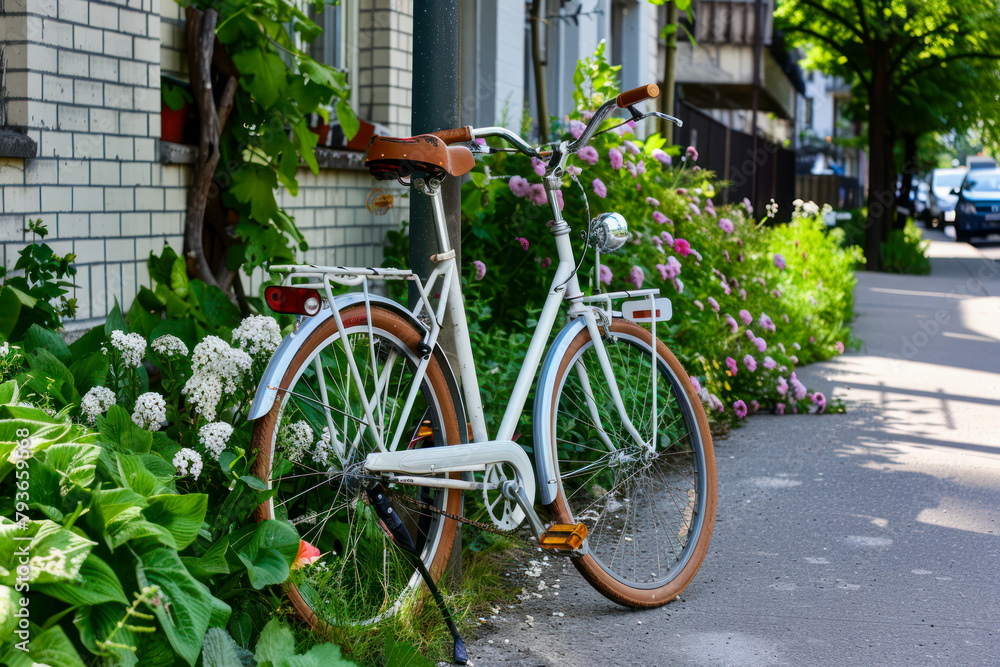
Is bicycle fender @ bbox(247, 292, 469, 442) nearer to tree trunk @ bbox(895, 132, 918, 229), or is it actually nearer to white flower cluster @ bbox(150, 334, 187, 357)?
white flower cluster @ bbox(150, 334, 187, 357)

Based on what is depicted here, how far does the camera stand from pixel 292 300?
241cm

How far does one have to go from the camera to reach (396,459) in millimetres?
2561

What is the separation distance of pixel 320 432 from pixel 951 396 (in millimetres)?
5336

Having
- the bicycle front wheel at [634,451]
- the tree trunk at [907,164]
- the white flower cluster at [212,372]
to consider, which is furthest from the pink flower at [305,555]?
the tree trunk at [907,164]

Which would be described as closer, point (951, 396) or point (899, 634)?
point (899, 634)

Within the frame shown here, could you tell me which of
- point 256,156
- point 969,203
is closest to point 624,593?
point 256,156

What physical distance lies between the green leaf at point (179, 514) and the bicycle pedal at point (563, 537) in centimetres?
109

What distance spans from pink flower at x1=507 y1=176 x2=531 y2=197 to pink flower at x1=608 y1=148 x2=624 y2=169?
1.57 ft

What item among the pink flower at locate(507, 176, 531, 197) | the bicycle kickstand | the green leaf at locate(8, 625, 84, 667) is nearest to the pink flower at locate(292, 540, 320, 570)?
the bicycle kickstand

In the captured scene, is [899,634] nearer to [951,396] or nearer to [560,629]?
[560,629]

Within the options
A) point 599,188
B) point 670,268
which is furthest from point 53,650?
point 670,268

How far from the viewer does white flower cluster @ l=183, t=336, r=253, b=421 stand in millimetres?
2510

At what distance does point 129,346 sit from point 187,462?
50 cm

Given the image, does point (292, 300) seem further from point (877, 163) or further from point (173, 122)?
point (877, 163)
